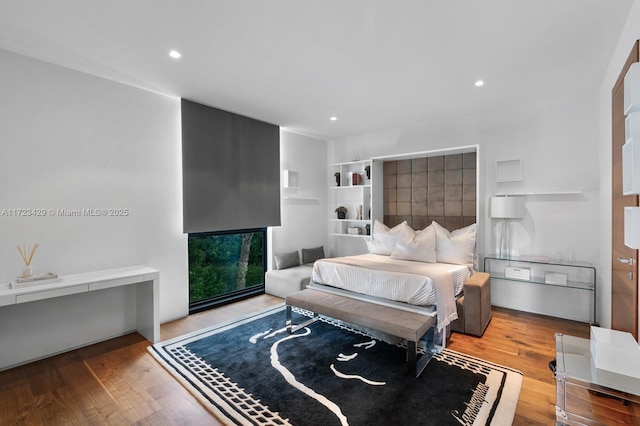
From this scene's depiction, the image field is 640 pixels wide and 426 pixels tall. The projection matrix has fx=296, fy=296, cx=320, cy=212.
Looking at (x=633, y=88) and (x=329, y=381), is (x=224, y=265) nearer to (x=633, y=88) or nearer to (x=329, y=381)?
(x=329, y=381)

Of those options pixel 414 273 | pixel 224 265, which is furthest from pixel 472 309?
pixel 224 265

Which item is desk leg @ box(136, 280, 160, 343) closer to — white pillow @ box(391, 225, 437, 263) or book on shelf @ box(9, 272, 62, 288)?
book on shelf @ box(9, 272, 62, 288)

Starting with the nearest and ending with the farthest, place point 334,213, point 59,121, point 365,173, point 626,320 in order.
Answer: point 626,320 < point 59,121 < point 365,173 < point 334,213

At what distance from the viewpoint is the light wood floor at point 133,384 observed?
2.04 metres

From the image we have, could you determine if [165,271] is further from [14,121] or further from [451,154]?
[451,154]

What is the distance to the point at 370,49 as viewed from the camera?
8.57ft

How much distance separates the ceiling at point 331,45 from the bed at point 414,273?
189 cm

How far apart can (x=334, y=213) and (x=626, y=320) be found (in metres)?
4.41

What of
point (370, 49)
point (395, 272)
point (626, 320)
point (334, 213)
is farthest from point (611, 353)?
point (334, 213)

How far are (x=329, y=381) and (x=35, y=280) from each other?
2721 mm

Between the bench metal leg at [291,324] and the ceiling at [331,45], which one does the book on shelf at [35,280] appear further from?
the bench metal leg at [291,324]

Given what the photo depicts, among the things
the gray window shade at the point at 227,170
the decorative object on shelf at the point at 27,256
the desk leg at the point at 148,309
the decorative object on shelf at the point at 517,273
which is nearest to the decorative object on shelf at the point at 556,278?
the decorative object on shelf at the point at 517,273

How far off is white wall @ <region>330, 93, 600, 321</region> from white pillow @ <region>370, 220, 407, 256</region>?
1200 millimetres

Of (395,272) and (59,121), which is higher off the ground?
(59,121)
